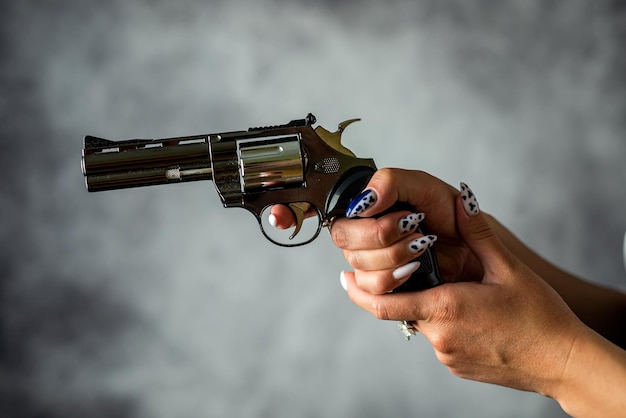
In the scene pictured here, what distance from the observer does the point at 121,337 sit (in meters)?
2.22

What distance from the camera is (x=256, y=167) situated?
138 cm

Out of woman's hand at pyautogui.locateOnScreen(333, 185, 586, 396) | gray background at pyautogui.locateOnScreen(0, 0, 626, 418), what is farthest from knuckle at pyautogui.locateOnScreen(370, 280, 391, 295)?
gray background at pyautogui.locateOnScreen(0, 0, 626, 418)

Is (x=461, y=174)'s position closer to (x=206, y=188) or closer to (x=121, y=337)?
(x=206, y=188)

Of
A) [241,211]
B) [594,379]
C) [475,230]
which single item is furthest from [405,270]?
[241,211]

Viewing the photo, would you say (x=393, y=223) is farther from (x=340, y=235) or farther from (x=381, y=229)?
(x=340, y=235)

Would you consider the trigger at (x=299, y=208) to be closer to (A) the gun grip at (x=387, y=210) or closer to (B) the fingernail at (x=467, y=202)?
(A) the gun grip at (x=387, y=210)

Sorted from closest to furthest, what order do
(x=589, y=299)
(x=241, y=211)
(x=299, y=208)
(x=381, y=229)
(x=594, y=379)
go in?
(x=594, y=379) → (x=381, y=229) → (x=299, y=208) → (x=589, y=299) → (x=241, y=211)

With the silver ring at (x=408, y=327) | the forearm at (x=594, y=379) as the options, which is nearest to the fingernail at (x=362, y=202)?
the silver ring at (x=408, y=327)

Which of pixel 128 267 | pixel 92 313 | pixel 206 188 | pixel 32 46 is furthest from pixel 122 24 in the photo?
pixel 92 313

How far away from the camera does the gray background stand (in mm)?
2162

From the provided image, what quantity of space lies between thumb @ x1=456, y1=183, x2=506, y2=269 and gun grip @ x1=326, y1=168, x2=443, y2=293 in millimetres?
81

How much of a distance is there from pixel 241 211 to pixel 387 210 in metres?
0.99

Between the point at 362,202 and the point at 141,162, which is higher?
the point at 141,162

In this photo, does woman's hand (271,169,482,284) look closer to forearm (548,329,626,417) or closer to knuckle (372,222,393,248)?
knuckle (372,222,393,248)
